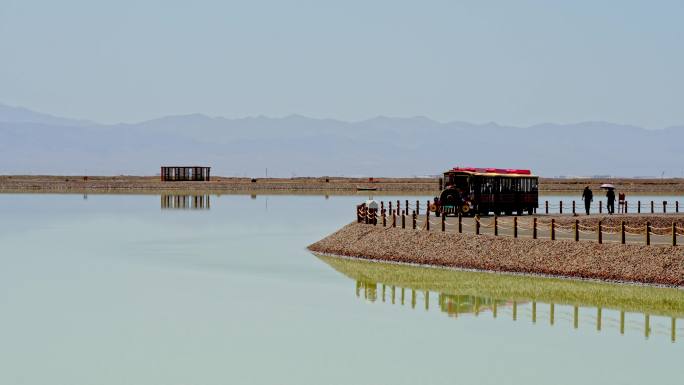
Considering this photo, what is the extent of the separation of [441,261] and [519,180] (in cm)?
1802

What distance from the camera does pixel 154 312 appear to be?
31359 millimetres

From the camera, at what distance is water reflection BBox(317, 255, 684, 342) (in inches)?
1153

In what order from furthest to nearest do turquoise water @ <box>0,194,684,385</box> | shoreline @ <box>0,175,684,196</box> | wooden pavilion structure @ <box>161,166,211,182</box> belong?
1. wooden pavilion structure @ <box>161,166,211,182</box>
2. shoreline @ <box>0,175,684,196</box>
3. turquoise water @ <box>0,194,684,385</box>

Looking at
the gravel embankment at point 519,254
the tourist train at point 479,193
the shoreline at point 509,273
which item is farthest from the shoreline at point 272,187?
the shoreline at point 509,273

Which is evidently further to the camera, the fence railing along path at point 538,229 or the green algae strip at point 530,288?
the fence railing along path at point 538,229

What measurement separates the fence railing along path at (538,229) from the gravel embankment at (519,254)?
0.65 meters

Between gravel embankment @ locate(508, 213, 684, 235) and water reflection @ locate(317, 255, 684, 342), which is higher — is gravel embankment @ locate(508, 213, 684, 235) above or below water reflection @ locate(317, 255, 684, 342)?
above

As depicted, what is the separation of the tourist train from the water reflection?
14.6 meters

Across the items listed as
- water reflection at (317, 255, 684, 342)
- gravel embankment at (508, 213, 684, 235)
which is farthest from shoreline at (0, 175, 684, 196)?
water reflection at (317, 255, 684, 342)

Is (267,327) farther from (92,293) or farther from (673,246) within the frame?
(673,246)

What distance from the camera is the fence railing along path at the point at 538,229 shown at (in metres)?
38.9

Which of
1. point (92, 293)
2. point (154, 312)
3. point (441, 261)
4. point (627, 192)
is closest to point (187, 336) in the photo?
point (154, 312)

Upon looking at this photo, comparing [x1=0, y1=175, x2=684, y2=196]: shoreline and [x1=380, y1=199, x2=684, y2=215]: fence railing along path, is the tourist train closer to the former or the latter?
[x1=380, y1=199, x2=684, y2=215]: fence railing along path

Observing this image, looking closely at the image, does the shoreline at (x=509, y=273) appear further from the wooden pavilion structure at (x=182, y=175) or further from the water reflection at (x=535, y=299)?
the wooden pavilion structure at (x=182, y=175)
